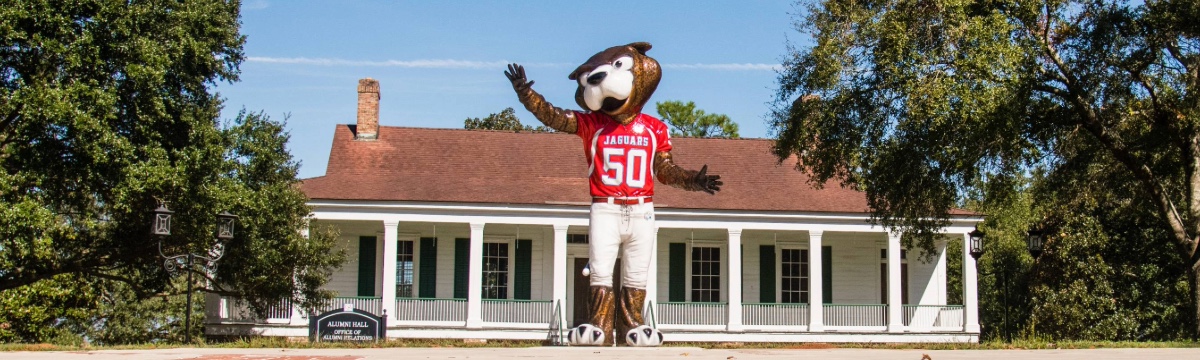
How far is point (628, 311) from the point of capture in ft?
41.4

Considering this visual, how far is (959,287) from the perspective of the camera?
3944 centimetres

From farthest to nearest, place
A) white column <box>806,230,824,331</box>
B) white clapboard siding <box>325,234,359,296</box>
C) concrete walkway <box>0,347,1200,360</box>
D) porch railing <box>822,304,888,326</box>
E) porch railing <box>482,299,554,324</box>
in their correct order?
porch railing <box>822,304,888,326</box> < white clapboard siding <box>325,234,359,296</box> < white column <box>806,230,824,331</box> < porch railing <box>482,299,554,324</box> < concrete walkway <box>0,347,1200,360</box>

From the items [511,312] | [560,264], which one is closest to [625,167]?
[560,264]

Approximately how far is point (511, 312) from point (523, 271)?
1573 millimetres

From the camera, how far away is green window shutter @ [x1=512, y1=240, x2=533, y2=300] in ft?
86.2

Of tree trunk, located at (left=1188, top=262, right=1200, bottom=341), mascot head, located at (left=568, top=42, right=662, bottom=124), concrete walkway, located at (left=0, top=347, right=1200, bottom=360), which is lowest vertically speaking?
concrete walkway, located at (left=0, top=347, right=1200, bottom=360)

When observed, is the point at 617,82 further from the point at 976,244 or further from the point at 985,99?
the point at 976,244

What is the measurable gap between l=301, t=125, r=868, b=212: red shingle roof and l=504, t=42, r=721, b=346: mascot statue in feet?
39.2

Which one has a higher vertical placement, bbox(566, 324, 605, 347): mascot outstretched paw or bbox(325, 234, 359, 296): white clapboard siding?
bbox(325, 234, 359, 296): white clapboard siding

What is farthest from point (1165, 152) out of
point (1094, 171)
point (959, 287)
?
point (959, 287)

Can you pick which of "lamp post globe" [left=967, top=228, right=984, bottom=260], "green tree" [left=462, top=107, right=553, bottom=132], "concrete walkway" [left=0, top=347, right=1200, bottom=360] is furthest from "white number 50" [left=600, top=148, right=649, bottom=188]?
"green tree" [left=462, top=107, right=553, bottom=132]

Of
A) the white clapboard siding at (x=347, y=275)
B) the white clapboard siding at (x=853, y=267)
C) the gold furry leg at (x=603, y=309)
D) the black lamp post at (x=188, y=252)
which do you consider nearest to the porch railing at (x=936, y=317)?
the white clapboard siding at (x=853, y=267)

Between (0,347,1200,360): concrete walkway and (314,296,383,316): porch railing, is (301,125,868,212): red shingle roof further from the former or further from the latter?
(0,347,1200,360): concrete walkway

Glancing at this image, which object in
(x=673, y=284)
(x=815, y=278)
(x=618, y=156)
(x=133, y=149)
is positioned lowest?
(x=673, y=284)
